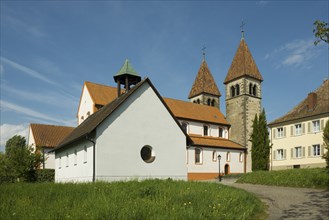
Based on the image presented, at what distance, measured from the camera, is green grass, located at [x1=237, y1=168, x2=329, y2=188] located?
70.2 feet

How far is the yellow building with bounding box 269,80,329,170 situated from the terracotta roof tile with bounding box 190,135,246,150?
6.91 metres

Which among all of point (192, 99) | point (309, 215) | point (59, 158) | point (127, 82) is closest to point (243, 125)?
point (192, 99)

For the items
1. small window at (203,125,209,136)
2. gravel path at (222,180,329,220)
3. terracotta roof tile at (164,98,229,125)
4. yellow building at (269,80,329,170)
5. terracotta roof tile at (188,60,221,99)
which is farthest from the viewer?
terracotta roof tile at (188,60,221,99)

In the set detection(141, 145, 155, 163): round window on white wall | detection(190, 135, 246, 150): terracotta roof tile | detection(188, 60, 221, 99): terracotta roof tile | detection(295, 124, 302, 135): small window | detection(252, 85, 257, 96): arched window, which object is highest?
detection(188, 60, 221, 99): terracotta roof tile

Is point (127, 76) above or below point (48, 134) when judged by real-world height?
above

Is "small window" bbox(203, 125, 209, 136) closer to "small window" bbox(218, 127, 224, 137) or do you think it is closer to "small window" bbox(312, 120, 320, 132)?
"small window" bbox(218, 127, 224, 137)

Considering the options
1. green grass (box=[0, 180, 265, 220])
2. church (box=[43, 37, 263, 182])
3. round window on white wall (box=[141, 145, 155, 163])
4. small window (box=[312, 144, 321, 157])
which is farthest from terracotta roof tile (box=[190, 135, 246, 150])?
green grass (box=[0, 180, 265, 220])

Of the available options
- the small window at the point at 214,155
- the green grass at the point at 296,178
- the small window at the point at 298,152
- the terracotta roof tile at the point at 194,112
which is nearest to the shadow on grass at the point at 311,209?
the green grass at the point at 296,178

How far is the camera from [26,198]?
10867 mm

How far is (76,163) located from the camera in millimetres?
25328

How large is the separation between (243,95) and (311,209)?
39.8 metres

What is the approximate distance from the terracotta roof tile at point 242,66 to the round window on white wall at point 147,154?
33402 mm

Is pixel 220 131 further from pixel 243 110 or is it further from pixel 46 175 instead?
pixel 46 175

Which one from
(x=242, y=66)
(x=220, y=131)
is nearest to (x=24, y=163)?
(x=220, y=131)
